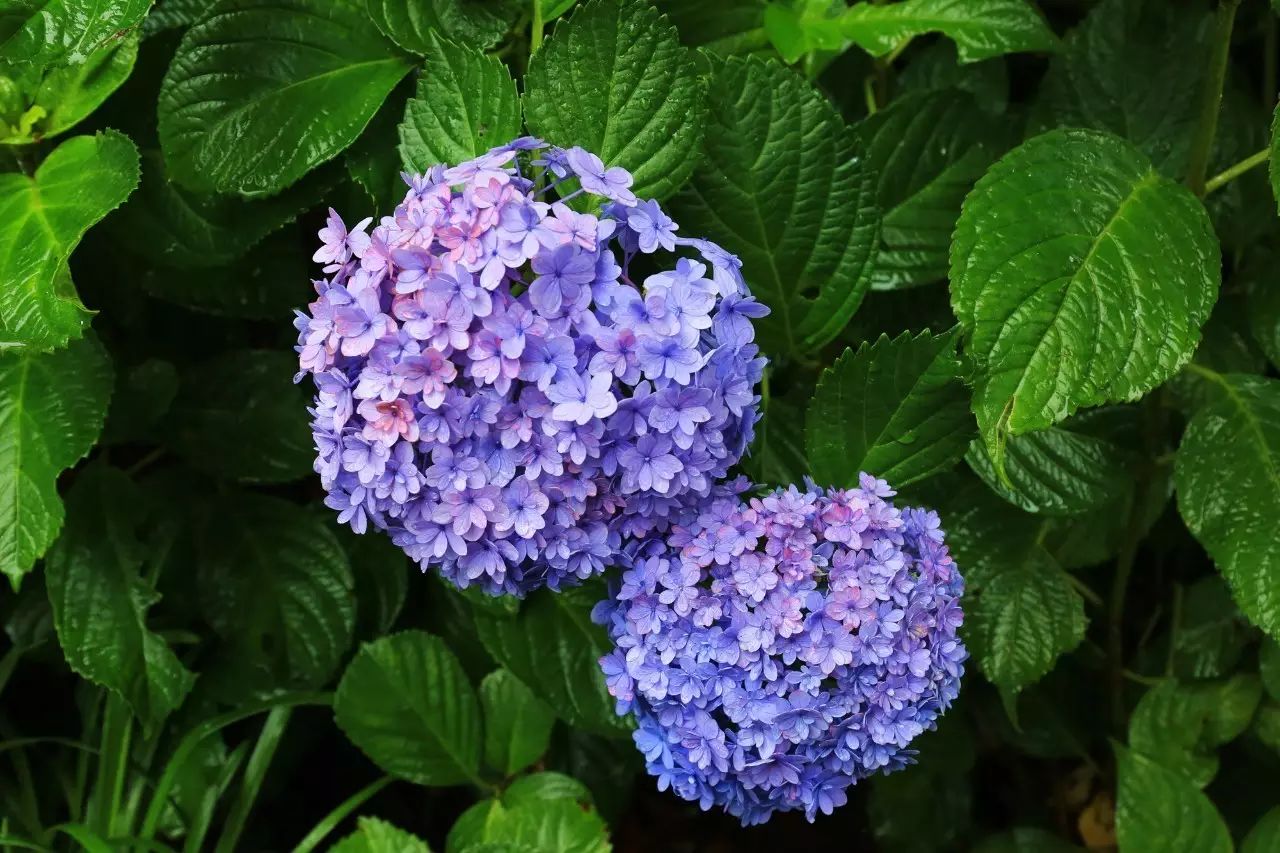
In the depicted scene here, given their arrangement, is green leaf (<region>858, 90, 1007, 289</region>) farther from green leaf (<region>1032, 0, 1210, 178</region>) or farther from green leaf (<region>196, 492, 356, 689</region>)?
green leaf (<region>196, 492, 356, 689</region>)

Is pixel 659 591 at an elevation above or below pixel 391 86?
below

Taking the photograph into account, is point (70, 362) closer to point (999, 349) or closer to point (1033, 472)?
point (999, 349)

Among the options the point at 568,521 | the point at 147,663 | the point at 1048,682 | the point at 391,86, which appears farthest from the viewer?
the point at 1048,682

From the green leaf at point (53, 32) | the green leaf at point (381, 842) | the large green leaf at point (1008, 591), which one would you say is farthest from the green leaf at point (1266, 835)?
the green leaf at point (53, 32)

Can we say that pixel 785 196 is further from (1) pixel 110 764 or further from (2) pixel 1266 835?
(1) pixel 110 764

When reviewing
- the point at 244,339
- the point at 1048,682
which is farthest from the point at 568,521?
the point at 1048,682

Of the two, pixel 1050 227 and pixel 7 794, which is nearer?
pixel 1050 227

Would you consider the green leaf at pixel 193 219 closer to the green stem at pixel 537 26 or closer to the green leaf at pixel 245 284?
the green leaf at pixel 245 284

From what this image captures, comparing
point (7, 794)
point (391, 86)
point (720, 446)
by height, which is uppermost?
point (391, 86)
